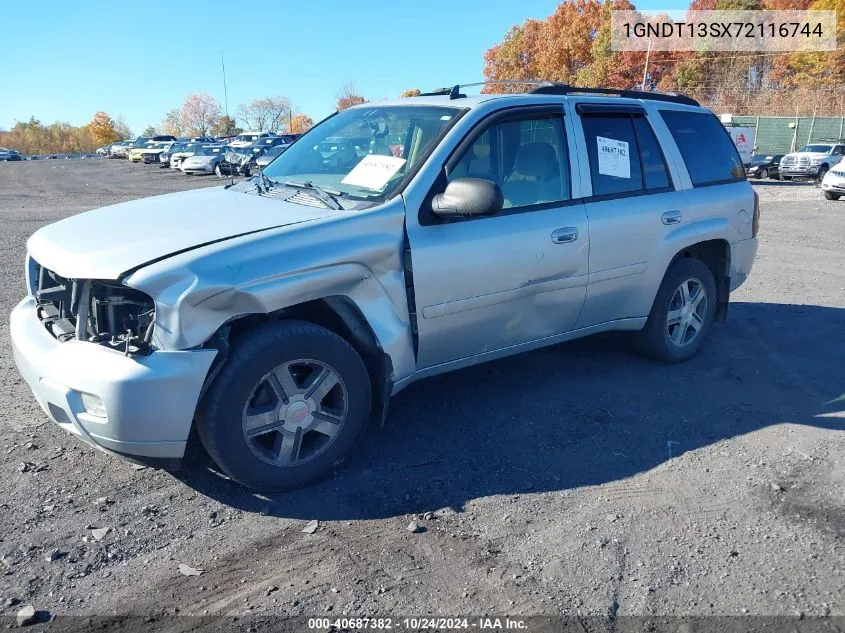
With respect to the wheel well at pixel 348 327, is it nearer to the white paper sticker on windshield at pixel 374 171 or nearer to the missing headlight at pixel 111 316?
the missing headlight at pixel 111 316

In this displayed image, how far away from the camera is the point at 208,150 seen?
32.4m

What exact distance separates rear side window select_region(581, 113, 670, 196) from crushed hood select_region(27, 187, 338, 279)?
1.91m

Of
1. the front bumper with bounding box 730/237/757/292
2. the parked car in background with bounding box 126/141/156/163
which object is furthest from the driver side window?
the parked car in background with bounding box 126/141/156/163

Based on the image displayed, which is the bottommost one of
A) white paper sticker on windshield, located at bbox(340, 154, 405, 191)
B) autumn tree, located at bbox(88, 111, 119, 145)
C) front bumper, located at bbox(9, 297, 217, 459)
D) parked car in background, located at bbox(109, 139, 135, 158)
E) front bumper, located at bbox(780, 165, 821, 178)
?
front bumper, located at bbox(780, 165, 821, 178)

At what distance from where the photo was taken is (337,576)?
9.40 feet

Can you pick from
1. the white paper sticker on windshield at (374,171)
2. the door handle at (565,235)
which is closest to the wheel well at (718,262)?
the door handle at (565,235)

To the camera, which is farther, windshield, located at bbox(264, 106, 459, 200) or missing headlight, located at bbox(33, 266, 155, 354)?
windshield, located at bbox(264, 106, 459, 200)

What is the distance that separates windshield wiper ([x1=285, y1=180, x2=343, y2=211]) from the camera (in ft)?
12.2

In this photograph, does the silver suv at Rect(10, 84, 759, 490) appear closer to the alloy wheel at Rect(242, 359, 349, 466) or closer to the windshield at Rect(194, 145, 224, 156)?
the alloy wheel at Rect(242, 359, 349, 466)

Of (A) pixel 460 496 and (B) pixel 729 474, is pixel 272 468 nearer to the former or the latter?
(A) pixel 460 496

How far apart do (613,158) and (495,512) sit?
2.55m

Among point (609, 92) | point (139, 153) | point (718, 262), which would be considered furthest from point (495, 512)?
point (139, 153)

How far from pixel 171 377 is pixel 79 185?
26991mm

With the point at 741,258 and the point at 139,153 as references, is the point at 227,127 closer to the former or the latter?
the point at 741,258
